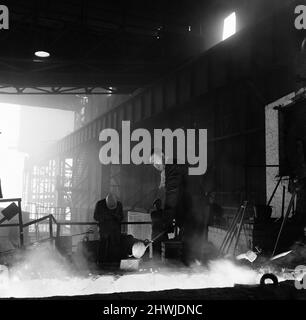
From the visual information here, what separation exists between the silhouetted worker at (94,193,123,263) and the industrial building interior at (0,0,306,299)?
83mm

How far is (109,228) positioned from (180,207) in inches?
83.2

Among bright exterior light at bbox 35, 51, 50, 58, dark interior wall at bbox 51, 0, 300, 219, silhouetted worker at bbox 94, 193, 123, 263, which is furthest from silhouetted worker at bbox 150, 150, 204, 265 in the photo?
bright exterior light at bbox 35, 51, 50, 58

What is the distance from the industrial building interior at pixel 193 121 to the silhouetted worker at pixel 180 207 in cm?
8

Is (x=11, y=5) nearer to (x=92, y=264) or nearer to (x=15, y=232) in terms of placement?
(x=92, y=264)

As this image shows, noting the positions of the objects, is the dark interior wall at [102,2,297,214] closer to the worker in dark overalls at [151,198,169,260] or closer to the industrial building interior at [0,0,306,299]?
the industrial building interior at [0,0,306,299]

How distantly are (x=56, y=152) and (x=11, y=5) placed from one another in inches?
772

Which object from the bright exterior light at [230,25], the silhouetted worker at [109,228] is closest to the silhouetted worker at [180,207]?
the silhouetted worker at [109,228]

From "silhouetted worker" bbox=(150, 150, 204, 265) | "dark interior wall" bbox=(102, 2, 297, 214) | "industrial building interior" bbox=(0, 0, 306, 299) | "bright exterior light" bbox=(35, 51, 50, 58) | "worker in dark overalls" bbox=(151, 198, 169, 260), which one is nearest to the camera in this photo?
"industrial building interior" bbox=(0, 0, 306, 299)

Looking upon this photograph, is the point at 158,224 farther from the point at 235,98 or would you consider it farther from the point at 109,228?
the point at 235,98

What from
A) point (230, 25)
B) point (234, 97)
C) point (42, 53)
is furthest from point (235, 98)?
point (42, 53)

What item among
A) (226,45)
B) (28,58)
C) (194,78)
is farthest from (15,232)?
(226,45)

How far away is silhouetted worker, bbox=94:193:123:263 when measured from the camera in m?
7.99

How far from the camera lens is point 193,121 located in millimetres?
12523

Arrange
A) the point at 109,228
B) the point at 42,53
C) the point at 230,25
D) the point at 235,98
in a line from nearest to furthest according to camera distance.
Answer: the point at 109,228, the point at 235,98, the point at 42,53, the point at 230,25
